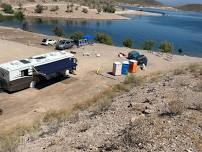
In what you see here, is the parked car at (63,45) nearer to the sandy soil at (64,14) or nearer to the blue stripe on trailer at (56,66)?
the blue stripe on trailer at (56,66)

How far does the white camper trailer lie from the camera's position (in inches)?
1109

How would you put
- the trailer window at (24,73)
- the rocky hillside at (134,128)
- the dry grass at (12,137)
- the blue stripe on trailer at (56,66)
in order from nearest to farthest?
the rocky hillside at (134,128) → the dry grass at (12,137) → the trailer window at (24,73) → the blue stripe on trailer at (56,66)

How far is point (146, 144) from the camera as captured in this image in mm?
12719

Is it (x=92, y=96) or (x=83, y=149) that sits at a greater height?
(x=83, y=149)

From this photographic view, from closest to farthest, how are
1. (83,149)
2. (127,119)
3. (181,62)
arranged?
(83,149) → (127,119) → (181,62)

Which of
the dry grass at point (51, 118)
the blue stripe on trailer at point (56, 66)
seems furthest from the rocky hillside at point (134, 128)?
the blue stripe on trailer at point (56, 66)

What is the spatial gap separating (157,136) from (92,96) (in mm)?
15932

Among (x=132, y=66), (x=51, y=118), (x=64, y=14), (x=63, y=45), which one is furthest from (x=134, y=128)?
(x=64, y=14)

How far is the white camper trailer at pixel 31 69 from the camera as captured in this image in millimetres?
28156

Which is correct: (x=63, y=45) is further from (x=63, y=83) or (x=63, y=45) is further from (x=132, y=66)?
(x=63, y=83)

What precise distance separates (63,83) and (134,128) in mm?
18101

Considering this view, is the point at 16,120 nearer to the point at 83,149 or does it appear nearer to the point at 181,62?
the point at 83,149

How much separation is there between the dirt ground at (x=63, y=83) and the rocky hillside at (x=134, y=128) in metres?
6.11

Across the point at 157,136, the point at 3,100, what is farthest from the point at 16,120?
the point at 157,136
